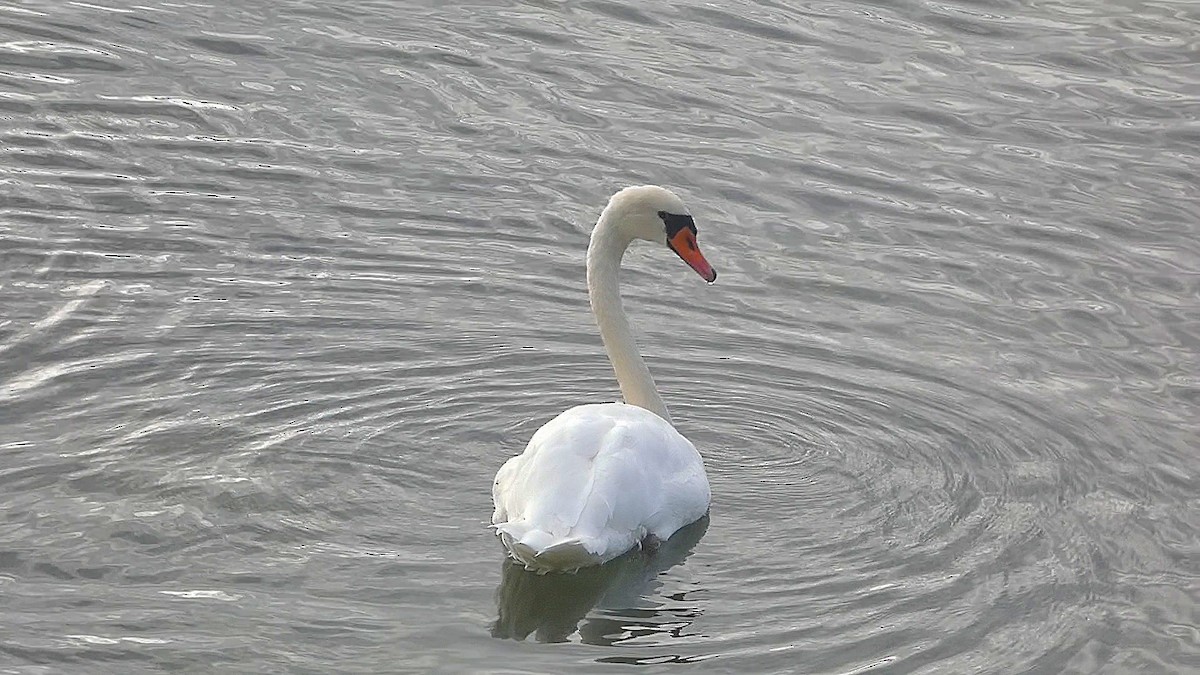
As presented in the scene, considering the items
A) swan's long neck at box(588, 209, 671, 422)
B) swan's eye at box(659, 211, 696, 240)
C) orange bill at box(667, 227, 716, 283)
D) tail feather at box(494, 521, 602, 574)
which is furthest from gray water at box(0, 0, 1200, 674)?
swan's eye at box(659, 211, 696, 240)

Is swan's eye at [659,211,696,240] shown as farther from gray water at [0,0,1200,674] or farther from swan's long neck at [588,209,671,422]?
gray water at [0,0,1200,674]

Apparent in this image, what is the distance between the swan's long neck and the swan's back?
65 centimetres

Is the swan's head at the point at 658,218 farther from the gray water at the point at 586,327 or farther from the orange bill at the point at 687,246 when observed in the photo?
the gray water at the point at 586,327

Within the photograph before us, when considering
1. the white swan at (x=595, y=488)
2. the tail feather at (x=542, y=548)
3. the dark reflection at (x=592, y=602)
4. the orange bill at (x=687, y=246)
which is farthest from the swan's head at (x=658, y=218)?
the tail feather at (x=542, y=548)

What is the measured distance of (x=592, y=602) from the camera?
7492mm

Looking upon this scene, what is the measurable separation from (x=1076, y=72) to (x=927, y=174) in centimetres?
231

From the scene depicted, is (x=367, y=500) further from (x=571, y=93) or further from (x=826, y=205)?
(x=571, y=93)

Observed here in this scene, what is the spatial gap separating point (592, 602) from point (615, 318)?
1823 mm

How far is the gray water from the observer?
7.28 meters

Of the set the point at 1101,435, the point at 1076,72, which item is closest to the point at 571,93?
the point at 1076,72

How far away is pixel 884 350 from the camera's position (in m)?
10.0

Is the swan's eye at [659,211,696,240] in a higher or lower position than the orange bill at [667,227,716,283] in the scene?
higher

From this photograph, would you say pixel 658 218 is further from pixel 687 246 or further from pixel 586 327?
pixel 586 327

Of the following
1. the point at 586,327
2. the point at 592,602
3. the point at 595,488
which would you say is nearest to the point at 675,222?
the point at 586,327
